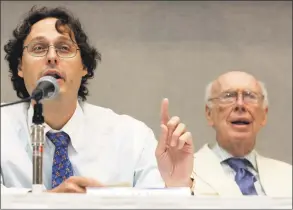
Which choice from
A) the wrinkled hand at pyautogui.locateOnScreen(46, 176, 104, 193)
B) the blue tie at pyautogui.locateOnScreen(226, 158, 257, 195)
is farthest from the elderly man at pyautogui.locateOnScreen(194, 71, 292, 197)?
the wrinkled hand at pyautogui.locateOnScreen(46, 176, 104, 193)

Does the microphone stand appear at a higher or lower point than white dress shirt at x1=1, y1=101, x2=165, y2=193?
lower

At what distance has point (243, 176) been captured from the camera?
7.03 feet

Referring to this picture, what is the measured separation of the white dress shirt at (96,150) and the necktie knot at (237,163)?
0.57 metres

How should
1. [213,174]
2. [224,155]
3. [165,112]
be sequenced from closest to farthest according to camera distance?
[165,112] → [213,174] → [224,155]

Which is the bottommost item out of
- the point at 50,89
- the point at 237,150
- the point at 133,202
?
the point at 133,202

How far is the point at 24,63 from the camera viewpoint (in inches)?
69.2

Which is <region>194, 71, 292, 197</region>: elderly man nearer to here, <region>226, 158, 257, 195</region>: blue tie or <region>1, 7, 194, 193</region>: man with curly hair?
<region>226, 158, 257, 195</region>: blue tie

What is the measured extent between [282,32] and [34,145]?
1.86 metres

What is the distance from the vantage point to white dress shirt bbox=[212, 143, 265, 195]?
213cm

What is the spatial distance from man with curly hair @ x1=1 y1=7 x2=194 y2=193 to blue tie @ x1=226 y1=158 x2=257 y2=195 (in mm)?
538

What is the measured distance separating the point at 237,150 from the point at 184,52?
1.88 ft

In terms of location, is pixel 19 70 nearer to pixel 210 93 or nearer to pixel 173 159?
pixel 173 159

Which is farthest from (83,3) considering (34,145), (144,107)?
(34,145)

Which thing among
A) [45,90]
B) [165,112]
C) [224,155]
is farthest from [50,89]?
[224,155]
